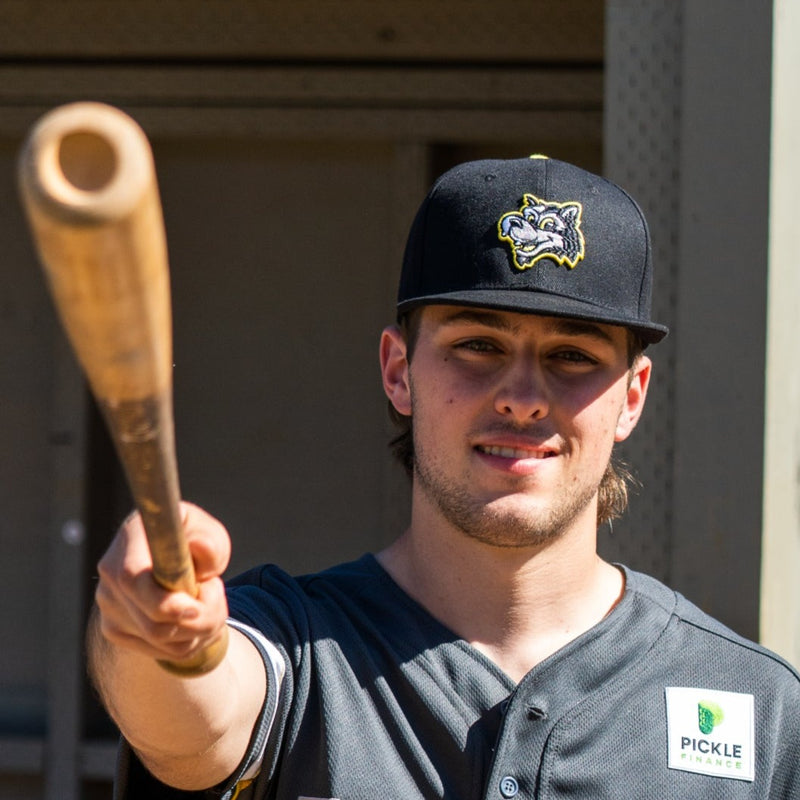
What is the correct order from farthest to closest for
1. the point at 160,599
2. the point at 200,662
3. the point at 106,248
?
the point at 200,662 < the point at 160,599 < the point at 106,248

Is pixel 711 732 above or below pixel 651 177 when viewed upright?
below

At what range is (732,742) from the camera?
176 centimetres

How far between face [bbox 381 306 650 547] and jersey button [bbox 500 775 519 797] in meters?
0.31

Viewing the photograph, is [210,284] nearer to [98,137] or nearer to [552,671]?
[552,671]

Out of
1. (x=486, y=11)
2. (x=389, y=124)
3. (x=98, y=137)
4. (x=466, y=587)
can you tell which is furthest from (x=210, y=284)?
(x=98, y=137)

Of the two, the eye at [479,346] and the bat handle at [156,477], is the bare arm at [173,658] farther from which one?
the eye at [479,346]

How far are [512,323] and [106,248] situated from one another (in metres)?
A: 1.00

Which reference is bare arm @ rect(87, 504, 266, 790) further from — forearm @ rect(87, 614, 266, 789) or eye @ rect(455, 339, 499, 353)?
eye @ rect(455, 339, 499, 353)

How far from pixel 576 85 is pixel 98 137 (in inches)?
121

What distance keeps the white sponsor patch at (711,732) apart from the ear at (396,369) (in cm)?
55

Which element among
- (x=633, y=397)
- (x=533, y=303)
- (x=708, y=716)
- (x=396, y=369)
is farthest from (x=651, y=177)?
(x=708, y=716)

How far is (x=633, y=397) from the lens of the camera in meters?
2.05

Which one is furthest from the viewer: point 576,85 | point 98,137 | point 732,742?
point 576,85

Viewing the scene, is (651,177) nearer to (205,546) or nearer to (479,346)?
(479,346)
